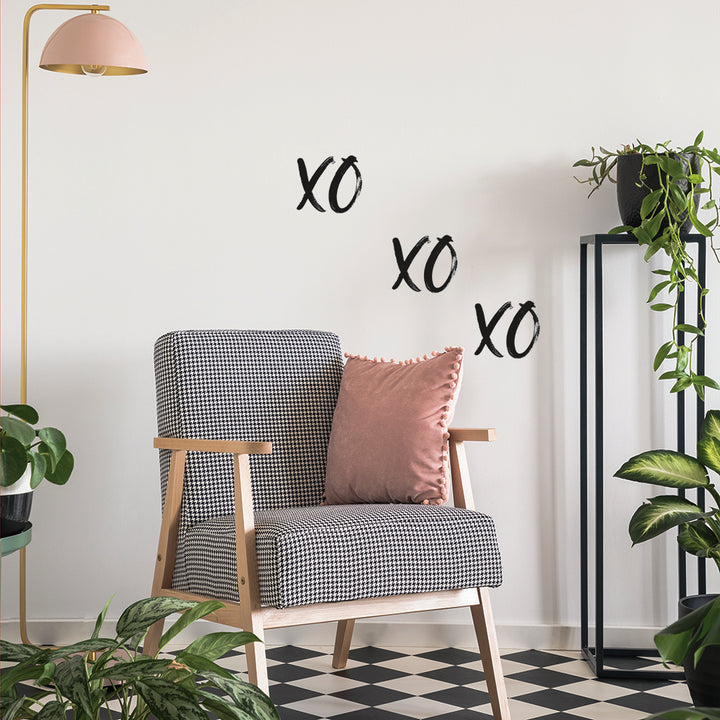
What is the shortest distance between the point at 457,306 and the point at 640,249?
22.4 inches

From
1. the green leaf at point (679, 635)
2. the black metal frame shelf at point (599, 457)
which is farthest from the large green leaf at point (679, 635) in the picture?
the black metal frame shelf at point (599, 457)

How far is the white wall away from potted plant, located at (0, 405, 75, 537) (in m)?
1.26

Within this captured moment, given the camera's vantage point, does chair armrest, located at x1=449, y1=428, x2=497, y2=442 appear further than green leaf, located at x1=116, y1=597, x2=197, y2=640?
Yes

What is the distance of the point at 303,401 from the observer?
104 inches

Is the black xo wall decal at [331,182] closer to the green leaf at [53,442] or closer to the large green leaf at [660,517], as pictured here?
the large green leaf at [660,517]

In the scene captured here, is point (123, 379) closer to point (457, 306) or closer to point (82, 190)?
point (82, 190)

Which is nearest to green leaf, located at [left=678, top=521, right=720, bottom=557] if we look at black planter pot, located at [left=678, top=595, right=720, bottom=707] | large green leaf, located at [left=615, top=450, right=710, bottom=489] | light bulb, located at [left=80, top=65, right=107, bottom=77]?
large green leaf, located at [left=615, top=450, right=710, bottom=489]

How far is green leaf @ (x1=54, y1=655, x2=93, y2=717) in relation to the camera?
1196 millimetres

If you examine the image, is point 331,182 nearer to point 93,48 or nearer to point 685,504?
point 93,48

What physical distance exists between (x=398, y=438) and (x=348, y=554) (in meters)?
0.47

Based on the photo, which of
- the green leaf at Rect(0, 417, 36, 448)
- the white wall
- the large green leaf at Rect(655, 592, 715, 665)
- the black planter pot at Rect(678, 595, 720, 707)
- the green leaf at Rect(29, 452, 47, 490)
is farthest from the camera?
the white wall

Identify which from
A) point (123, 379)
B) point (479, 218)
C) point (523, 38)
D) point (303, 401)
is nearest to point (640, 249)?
point (479, 218)

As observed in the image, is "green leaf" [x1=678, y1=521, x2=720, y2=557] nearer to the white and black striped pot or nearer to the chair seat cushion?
the chair seat cushion

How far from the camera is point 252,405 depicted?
2.57 m
